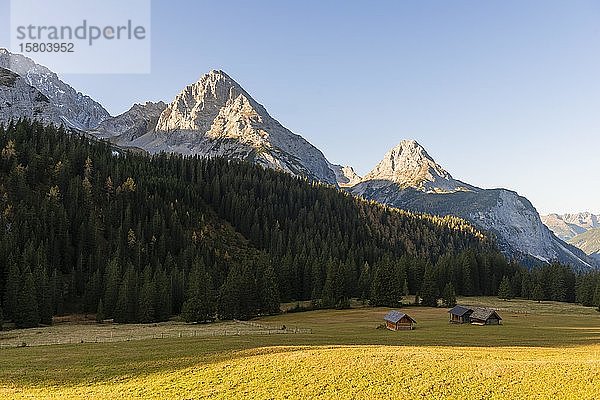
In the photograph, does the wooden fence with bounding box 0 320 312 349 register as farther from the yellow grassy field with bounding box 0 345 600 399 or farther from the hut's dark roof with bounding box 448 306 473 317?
the hut's dark roof with bounding box 448 306 473 317

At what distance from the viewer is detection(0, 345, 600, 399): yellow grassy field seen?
115ft

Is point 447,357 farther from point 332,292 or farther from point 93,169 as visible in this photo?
point 93,169

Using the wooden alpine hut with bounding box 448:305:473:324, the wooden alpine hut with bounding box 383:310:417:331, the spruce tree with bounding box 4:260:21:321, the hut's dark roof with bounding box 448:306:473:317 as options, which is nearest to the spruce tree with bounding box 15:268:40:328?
the spruce tree with bounding box 4:260:21:321

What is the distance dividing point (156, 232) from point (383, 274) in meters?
83.9

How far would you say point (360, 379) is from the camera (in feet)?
125

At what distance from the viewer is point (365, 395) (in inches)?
1363

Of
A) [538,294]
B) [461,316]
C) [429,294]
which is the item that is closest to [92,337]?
[461,316]

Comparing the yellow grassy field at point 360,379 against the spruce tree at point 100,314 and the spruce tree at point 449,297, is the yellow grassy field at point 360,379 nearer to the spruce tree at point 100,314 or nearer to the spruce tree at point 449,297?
the spruce tree at point 100,314

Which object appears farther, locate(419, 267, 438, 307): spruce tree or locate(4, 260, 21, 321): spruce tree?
locate(419, 267, 438, 307): spruce tree

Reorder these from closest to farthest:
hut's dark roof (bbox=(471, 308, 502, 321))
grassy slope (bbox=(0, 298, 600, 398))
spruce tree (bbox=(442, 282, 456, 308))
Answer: grassy slope (bbox=(0, 298, 600, 398)), hut's dark roof (bbox=(471, 308, 502, 321)), spruce tree (bbox=(442, 282, 456, 308))

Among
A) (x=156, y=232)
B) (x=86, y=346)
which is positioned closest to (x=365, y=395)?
(x=86, y=346)

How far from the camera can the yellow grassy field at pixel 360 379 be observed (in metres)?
35.0

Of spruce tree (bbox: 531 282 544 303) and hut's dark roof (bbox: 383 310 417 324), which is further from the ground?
hut's dark roof (bbox: 383 310 417 324)

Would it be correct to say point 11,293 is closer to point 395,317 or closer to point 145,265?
point 145,265
